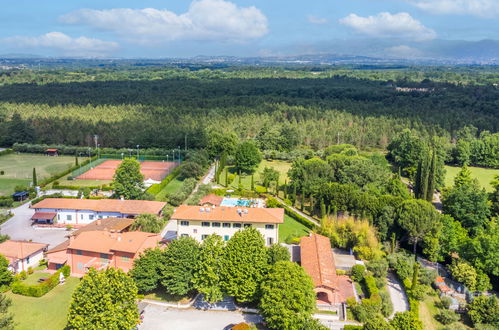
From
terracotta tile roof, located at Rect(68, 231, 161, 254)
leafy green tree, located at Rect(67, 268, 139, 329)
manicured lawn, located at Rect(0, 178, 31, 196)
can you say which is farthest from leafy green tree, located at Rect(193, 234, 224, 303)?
manicured lawn, located at Rect(0, 178, 31, 196)

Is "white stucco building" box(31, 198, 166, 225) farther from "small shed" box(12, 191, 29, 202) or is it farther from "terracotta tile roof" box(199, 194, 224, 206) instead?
"small shed" box(12, 191, 29, 202)

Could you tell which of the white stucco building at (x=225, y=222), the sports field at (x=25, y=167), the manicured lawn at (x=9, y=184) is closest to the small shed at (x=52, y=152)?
the sports field at (x=25, y=167)

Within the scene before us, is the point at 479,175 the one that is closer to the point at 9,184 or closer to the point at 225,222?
the point at 225,222

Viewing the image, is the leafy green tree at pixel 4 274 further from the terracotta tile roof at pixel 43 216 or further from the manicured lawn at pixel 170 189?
the manicured lawn at pixel 170 189

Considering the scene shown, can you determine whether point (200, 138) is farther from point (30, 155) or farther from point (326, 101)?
point (326, 101)

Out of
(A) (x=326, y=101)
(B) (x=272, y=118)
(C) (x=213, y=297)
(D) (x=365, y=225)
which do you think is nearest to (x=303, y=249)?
(D) (x=365, y=225)

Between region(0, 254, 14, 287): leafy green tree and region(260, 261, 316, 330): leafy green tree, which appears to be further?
region(0, 254, 14, 287): leafy green tree
